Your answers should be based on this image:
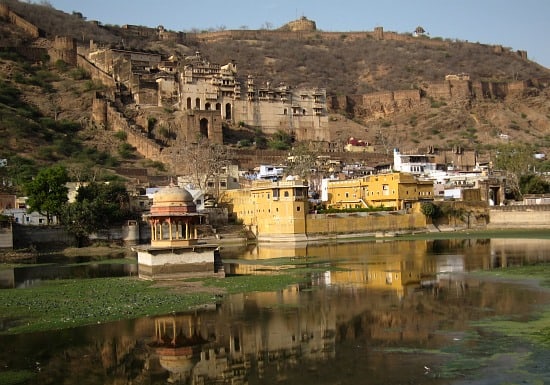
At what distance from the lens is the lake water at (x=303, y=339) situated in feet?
42.8

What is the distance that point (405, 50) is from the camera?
117 m

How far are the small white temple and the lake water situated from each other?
4.02m

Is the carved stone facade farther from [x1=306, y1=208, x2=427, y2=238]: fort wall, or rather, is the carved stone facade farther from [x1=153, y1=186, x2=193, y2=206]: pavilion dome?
[x1=153, y1=186, x2=193, y2=206]: pavilion dome

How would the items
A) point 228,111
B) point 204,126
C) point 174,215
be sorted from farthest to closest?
1. point 228,111
2. point 204,126
3. point 174,215

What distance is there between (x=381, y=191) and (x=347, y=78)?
63.1 metres

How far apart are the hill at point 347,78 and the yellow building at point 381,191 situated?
1505 centimetres

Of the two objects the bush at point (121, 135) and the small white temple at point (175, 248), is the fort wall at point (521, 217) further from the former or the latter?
the bush at point (121, 135)

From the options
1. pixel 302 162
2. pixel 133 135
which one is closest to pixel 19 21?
pixel 133 135

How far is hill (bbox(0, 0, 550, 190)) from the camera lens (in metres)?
65.6

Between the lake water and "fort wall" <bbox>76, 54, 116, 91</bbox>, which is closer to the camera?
the lake water

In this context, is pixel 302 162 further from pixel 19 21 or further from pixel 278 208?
pixel 19 21

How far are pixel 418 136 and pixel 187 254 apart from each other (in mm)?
59721

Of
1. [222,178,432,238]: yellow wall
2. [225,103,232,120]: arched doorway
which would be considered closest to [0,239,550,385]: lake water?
[222,178,432,238]: yellow wall

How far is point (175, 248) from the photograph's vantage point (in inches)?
977
